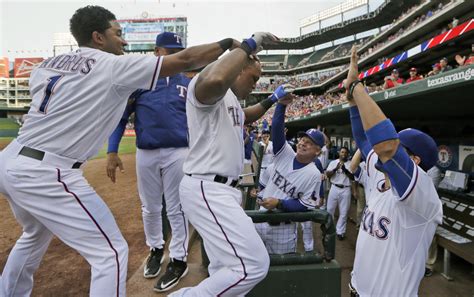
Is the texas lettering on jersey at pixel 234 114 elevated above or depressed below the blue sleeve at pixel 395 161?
above

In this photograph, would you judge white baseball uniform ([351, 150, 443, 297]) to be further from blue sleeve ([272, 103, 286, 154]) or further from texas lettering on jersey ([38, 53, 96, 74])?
texas lettering on jersey ([38, 53, 96, 74])

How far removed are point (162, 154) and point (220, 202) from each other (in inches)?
48.2

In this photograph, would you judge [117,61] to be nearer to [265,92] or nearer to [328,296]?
[328,296]

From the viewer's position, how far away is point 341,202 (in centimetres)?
580

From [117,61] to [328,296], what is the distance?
2.11 metres

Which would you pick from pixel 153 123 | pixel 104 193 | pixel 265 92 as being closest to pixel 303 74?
pixel 265 92

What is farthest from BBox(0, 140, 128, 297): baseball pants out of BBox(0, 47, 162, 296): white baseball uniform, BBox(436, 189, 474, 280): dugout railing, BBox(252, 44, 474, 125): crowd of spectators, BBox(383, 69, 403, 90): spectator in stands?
BBox(383, 69, 403, 90): spectator in stands

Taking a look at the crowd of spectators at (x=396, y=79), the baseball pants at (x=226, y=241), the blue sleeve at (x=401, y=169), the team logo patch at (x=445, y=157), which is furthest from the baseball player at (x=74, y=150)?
the team logo patch at (x=445, y=157)

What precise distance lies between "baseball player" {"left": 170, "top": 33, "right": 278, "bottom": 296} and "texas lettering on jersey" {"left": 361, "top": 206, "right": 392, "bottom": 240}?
1.94 ft

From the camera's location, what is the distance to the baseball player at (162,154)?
2695mm

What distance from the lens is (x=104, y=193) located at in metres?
7.79

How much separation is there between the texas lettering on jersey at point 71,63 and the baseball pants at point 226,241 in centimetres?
91

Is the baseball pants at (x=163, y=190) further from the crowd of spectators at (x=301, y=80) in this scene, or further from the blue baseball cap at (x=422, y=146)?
the crowd of spectators at (x=301, y=80)

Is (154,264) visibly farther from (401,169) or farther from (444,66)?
(444,66)
